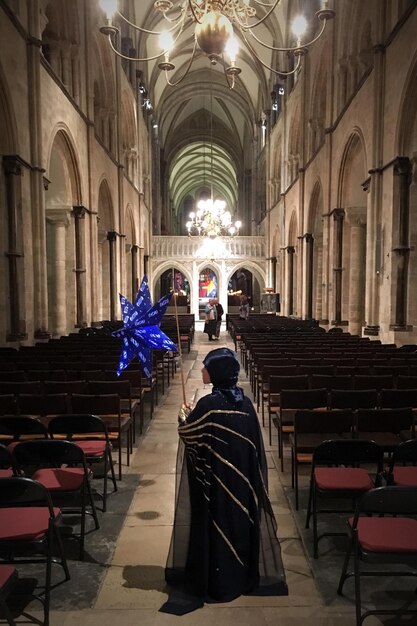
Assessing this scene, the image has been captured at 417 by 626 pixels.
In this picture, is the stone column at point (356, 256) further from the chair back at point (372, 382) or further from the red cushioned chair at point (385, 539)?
the red cushioned chair at point (385, 539)

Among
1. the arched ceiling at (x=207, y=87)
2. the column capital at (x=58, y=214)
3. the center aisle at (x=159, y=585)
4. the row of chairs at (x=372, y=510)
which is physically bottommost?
the center aisle at (x=159, y=585)

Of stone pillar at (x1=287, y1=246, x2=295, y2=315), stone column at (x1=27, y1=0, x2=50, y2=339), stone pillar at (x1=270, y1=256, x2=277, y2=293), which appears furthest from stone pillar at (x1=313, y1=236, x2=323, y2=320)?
stone column at (x1=27, y1=0, x2=50, y2=339)

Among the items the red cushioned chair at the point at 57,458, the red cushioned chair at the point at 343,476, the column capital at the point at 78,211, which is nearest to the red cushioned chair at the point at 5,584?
the red cushioned chair at the point at 57,458

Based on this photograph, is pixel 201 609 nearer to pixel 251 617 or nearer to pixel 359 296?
pixel 251 617

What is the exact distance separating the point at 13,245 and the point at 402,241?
9.06m

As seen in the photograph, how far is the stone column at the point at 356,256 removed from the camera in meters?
16.3

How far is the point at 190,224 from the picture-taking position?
27641 millimetres

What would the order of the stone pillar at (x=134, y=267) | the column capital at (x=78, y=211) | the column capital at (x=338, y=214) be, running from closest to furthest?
the column capital at (x=78, y=211) < the column capital at (x=338, y=214) < the stone pillar at (x=134, y=267)

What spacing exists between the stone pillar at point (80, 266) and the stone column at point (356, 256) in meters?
9.16

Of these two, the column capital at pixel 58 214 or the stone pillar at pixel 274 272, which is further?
the stone pillar at pixel 274 272

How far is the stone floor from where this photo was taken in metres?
2.68

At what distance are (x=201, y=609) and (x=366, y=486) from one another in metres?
1.37

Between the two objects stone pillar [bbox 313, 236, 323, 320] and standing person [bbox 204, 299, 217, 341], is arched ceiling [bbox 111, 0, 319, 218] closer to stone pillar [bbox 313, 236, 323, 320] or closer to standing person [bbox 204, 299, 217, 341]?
stone pillar [bbox 313, 236, 323, 320]

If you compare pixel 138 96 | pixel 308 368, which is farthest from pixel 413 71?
pixel 138 96
